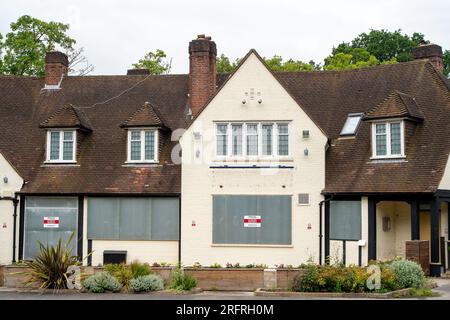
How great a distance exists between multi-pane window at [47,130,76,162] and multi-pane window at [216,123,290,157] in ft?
22.9

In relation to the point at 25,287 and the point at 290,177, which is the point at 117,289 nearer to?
the point at 25,287

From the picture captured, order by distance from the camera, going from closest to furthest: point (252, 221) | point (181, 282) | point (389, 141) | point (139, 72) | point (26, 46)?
1. point (181, 282)
2. point (389, 141)
3. point (252, 221)
4. point (139, 72)
5. point (26, 46)

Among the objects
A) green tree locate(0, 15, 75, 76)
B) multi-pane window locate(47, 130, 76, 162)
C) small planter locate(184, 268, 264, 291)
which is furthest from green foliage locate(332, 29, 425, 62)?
small planter locate(184, 268, 264, 291)

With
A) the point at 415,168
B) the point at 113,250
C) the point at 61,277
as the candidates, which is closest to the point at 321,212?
the point at 415,168

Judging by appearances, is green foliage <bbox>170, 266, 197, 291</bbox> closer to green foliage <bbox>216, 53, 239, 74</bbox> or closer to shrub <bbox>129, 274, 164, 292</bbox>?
shrub <bbox>129, 274, 164, 292</bbox>

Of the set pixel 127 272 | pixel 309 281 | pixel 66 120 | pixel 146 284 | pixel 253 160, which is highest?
pixel 66 120

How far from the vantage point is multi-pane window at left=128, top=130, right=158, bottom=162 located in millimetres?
30844

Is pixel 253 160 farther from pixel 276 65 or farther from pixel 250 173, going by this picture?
pixel 276 65

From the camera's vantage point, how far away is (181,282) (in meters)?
22.2

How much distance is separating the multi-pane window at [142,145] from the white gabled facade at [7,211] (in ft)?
15.9

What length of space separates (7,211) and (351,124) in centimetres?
1495

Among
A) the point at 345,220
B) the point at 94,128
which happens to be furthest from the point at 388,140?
the point at 94,128

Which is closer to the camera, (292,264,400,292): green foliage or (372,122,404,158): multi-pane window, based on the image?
(292,264,400,292): green foliage

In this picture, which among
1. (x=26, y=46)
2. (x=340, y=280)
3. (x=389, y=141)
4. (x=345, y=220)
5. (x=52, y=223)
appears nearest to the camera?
(x=340, y=280)
